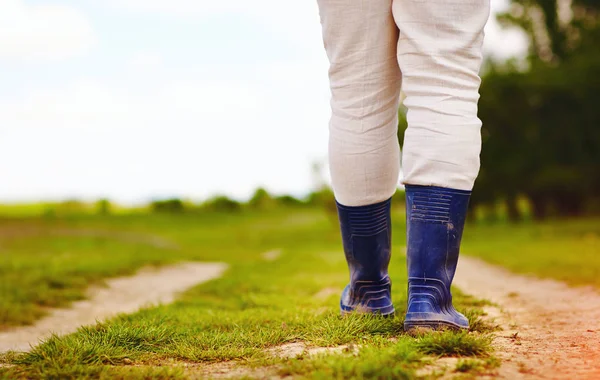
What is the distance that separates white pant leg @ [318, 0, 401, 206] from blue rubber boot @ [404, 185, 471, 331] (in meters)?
0.28

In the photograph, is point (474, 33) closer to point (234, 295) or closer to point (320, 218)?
point (234, 295)

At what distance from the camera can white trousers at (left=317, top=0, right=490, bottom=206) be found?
178 centimetres

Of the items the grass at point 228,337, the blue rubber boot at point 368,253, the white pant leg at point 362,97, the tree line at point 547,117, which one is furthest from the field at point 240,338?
the tree line at point 547,117

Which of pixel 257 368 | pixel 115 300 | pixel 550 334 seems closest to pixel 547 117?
pixel 115 300

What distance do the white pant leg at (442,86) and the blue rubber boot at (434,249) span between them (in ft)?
0.15

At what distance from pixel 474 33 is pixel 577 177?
2034cm

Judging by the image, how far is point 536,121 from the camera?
2170 cm

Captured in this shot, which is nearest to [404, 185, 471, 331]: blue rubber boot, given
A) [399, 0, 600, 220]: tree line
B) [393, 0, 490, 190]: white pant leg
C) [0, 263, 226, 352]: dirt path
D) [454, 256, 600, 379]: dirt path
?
[393, 0, 490, 190]: white pant leg

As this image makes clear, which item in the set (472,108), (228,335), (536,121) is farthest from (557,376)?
(536,121)

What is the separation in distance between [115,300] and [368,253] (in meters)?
2.73

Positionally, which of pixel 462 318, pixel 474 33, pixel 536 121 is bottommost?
pixel 536 121

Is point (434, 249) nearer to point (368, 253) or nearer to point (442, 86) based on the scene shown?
point (368, 253)

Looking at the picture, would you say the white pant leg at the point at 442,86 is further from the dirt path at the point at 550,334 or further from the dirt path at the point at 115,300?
the dirt path at the point at 115,300

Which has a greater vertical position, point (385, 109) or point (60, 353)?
point (385, 109)
